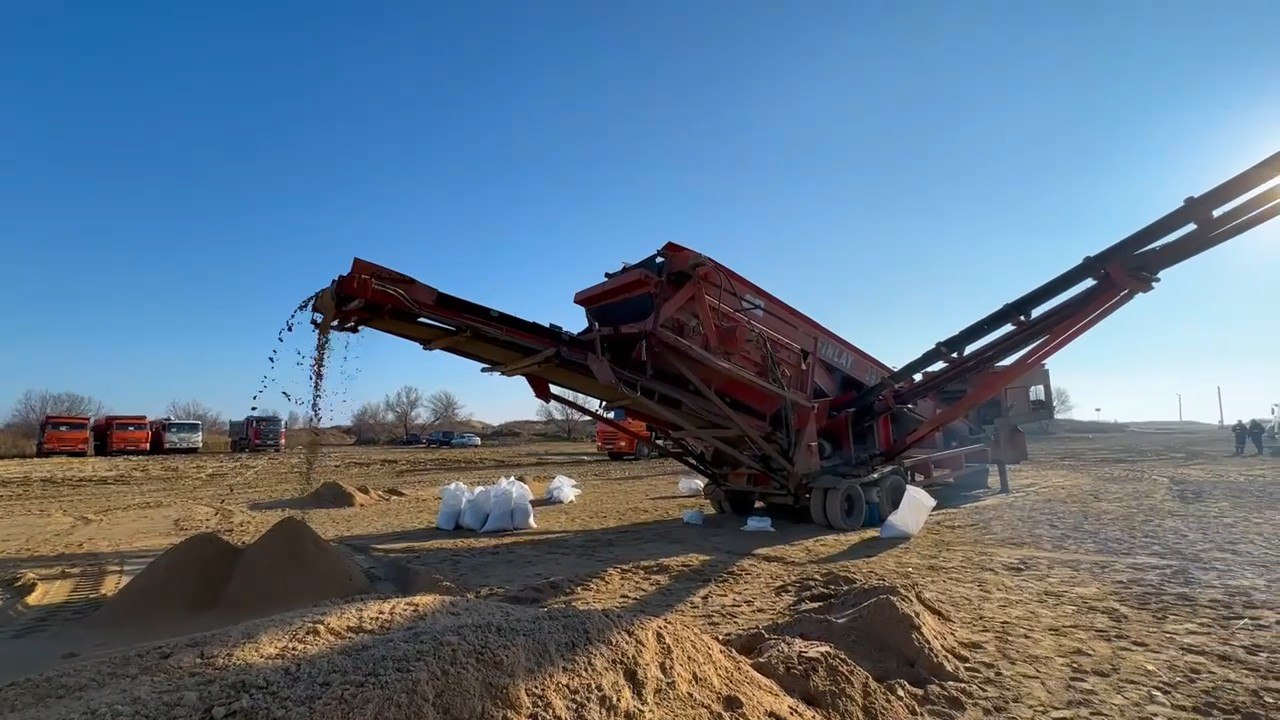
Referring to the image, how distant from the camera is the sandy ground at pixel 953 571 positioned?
13.8 ft

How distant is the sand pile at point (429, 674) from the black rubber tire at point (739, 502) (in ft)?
26.2

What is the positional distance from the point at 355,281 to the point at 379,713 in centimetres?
497

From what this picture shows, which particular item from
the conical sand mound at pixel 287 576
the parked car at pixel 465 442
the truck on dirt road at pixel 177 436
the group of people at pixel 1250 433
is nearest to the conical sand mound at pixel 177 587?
the conical sand mound at pixel 287 576

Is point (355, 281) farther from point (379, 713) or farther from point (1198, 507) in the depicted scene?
point (1198, 507)

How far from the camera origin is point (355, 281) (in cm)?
674

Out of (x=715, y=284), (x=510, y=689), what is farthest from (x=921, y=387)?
(x=510, y=689)

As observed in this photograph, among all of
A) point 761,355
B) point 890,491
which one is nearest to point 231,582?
point 761,355

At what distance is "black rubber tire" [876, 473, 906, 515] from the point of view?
10.7 metres

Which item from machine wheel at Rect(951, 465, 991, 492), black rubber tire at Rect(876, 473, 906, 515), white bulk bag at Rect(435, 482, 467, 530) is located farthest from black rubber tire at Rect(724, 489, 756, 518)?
machine wheel at Rect(951, 465, 991, 492)

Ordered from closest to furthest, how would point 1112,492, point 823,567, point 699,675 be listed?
point 699,675
point 823,567
point 1112,492

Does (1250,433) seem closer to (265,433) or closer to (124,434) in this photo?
(265,433)

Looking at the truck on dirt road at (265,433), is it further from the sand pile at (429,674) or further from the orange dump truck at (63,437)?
the sand pile at (429,674)

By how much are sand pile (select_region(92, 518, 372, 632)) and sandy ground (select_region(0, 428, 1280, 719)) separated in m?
0.44

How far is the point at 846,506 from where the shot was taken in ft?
33.6
